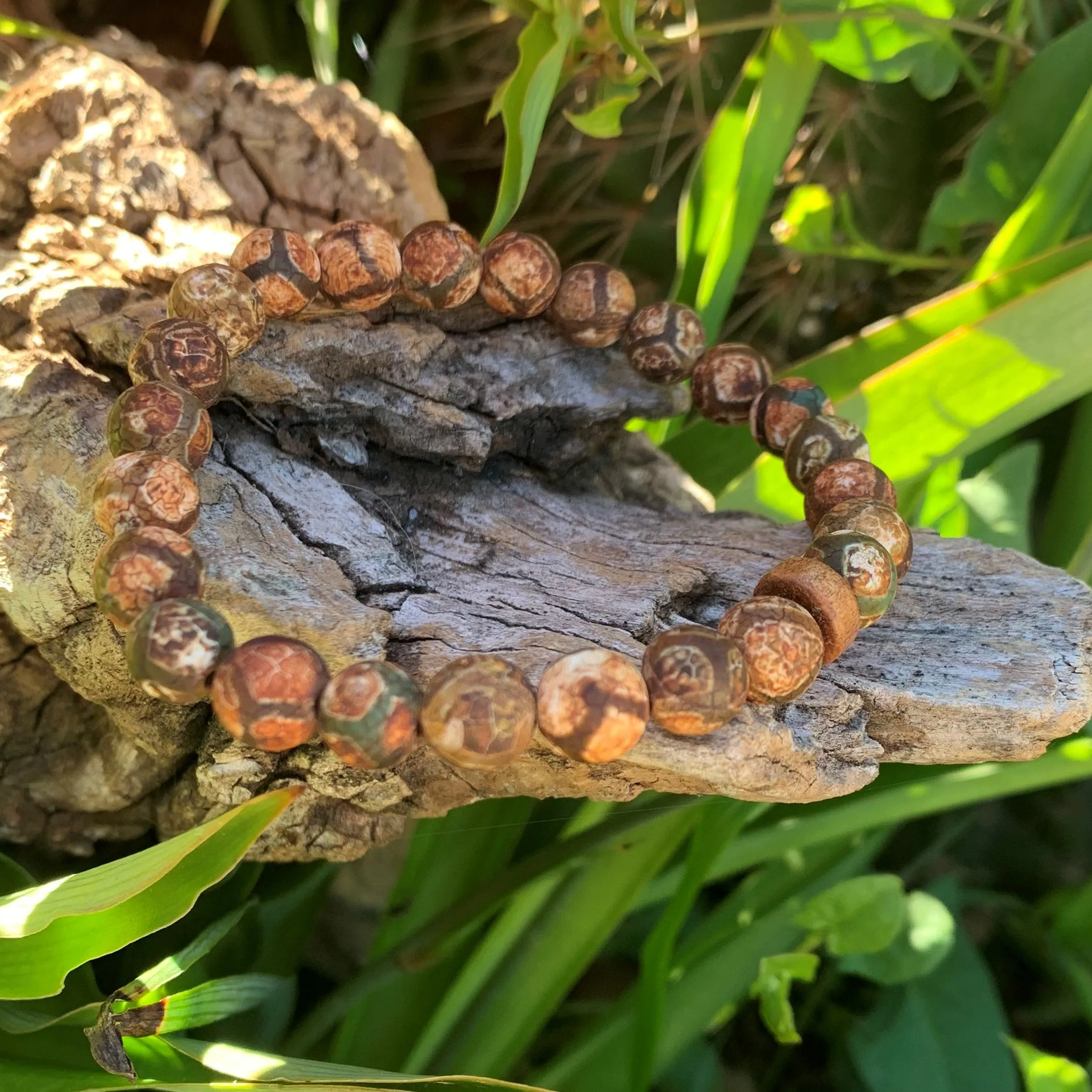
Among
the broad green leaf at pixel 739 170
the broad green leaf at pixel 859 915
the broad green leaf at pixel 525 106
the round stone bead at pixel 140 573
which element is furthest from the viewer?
the broad green leaf at pixel 739 170

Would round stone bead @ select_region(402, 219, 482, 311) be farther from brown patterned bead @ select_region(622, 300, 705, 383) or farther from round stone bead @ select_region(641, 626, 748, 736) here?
round stone bead @ select_region(641, 626, 748, 736)

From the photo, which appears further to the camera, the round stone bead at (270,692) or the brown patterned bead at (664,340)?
the brown patterned bead at (664,340)

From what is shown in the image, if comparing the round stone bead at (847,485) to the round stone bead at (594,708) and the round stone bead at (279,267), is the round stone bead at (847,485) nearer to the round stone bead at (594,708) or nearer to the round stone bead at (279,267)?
the round stone bead at (594,708)

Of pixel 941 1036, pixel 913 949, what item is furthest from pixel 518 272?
pixel 941 1036

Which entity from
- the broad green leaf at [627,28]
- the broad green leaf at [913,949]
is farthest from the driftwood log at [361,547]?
the broad green leaf at [913,949]

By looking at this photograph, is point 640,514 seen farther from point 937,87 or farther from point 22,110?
point 22,110

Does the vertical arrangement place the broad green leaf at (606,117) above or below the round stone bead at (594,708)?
above

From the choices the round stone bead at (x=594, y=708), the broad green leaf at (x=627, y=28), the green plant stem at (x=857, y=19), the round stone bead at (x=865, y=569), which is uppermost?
the green plant stem at (x=857, y=19)

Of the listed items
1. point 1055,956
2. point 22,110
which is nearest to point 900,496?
point 1055,956
